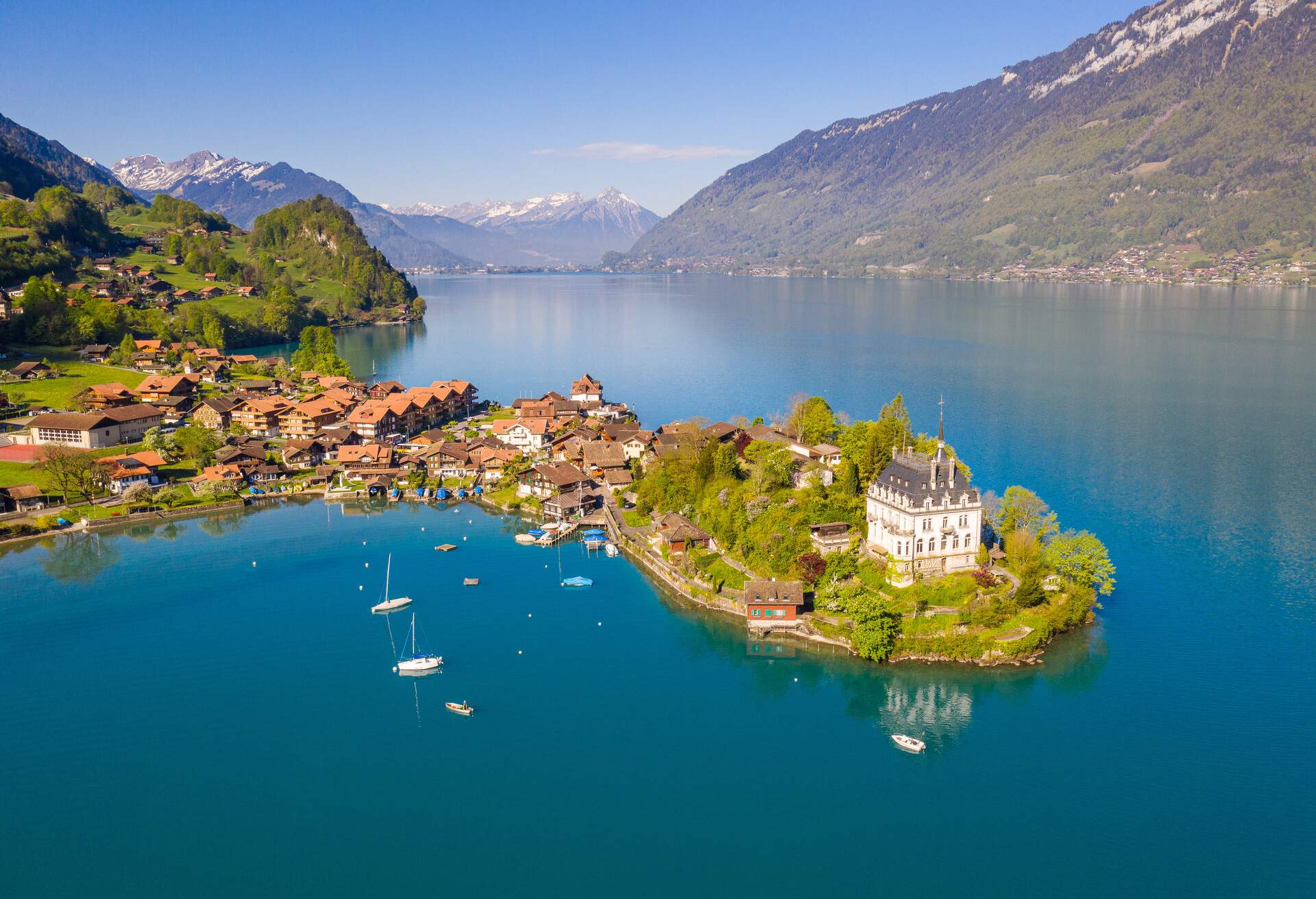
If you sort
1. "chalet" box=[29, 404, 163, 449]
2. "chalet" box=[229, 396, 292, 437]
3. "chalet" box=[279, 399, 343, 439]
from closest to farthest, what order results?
"chalet" box=[29, 404, 163, 449]
"chalet" box=[279, 399, 343, 439]
"chalet" box=[229, 396, 292, 437]

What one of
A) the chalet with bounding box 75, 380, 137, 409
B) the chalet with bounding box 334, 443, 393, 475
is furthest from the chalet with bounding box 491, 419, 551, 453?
the chalet with bounding box 75, 380, 137, 409

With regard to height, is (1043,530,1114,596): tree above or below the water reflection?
above

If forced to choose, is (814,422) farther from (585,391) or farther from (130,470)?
(130,470)

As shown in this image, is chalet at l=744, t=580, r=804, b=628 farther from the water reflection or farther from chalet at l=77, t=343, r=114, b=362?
chalet at l=77, t=343, r=114, b=362

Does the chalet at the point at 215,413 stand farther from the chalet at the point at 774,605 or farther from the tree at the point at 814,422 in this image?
the chalet at the point at 774,605

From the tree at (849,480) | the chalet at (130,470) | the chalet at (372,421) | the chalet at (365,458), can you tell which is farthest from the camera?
the chalet at (372,421)

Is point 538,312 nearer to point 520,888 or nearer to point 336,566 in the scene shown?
point 336,566

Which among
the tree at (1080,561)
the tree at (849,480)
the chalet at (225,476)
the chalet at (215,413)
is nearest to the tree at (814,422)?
the tree at (849,480)

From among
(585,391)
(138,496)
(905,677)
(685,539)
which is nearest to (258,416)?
(138,496)
